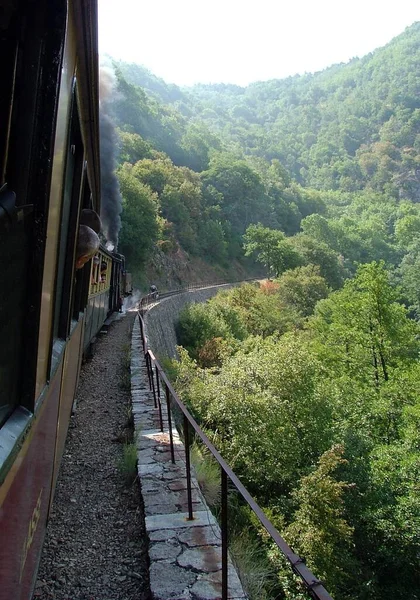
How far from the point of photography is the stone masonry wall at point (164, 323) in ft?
61.0

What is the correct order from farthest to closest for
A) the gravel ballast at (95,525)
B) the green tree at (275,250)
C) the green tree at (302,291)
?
the green tree at (275,250), the green tree at (302,291), the gravel ballast at (95,525)

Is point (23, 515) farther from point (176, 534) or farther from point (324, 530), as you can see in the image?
point (324, 530)

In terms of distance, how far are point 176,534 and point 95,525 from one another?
2.86ft

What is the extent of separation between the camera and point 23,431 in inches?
64.9

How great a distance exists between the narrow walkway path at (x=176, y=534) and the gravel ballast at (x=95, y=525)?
134 millimetres

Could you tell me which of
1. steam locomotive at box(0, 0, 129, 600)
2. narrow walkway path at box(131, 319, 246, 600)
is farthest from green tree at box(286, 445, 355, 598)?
steam locomotive at box(0, 0, 129, 600)

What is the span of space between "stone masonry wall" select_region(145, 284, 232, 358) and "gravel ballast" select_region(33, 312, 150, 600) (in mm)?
9397

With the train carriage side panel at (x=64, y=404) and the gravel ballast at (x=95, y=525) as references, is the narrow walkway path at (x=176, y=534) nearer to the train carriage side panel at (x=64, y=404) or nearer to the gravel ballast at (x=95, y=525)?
the gravel ballast at (x=95, y=525)

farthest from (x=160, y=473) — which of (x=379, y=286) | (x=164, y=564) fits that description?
(x=379, y=286)

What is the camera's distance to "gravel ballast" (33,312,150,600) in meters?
3.37

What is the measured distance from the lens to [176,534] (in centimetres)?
379

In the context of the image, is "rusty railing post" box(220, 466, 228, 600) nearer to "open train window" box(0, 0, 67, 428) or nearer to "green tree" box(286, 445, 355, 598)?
"open train window" box(0, 0, 67, 428)

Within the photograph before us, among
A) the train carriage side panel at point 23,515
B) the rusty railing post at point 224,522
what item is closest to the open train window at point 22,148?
the train carriage side panel at point 23,515

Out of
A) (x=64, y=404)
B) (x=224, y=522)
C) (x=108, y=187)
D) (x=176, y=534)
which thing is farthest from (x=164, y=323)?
(x=224, y=522)
